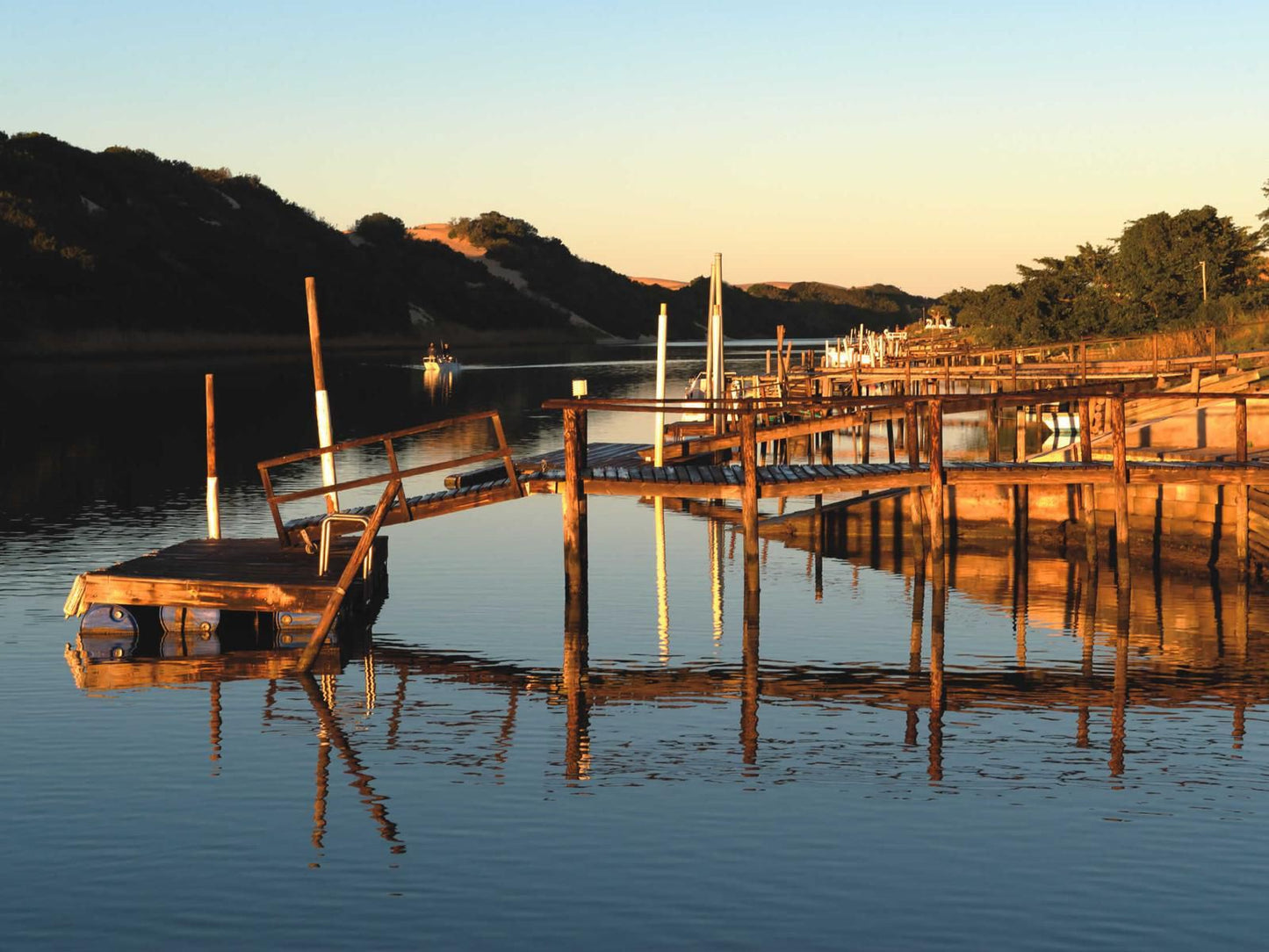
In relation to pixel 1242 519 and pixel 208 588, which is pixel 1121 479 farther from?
pixel 208 588

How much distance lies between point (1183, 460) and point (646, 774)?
14841mm

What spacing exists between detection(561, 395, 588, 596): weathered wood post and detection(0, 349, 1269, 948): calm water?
0.97 meters

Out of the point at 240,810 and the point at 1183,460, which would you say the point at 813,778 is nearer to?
the point at 240,810

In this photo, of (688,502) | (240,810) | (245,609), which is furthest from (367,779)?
(688,502)

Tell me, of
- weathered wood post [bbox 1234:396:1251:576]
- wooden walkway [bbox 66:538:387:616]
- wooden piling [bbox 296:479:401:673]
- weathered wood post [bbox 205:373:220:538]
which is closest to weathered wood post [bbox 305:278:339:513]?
weathered wood post [bbox 205:373:220:538]

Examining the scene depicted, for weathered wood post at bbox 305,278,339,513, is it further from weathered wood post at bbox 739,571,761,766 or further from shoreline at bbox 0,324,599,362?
shoreline at bbox 0,324,599,362

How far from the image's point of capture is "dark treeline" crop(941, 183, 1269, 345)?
249 feet

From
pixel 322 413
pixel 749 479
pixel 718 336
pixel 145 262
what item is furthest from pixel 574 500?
pixel 145 262

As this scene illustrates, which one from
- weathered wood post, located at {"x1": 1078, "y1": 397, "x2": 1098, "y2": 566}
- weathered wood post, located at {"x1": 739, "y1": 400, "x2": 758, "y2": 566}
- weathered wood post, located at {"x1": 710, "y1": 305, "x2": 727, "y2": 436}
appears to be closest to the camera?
weathered wood post, located at {"x1": 739, "y1": 400, "x2": 758, "y2": 566}

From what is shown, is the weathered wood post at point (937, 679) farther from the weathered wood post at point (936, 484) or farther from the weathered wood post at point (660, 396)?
the weathered wood post at point (660, 396)

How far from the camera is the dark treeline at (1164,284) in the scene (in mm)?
75750

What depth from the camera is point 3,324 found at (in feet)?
375

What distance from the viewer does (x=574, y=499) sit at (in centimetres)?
2483

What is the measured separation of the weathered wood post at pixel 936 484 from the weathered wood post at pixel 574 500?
201 inches
